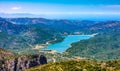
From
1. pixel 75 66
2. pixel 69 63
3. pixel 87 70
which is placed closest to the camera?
pixel 87 70

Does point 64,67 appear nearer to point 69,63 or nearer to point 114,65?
point 69,63

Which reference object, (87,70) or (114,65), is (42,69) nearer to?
(87,70)

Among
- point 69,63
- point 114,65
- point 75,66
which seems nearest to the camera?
point 75,66

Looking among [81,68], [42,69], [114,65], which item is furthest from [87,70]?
[114,65]

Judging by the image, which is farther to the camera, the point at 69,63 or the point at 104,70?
the point at 69,63

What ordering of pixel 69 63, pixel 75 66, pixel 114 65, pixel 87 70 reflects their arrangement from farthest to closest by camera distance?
pixel 114 65 < pixel 69 63 < pixel 75 66 < pixel 87 70

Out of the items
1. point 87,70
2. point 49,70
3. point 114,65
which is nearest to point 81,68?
point 87,70

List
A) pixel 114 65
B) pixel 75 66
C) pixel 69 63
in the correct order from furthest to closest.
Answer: pixel 114 65
pixel 69 63
pixel 75 66

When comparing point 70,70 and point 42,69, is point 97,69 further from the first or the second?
point 42,69

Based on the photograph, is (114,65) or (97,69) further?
(114,65)

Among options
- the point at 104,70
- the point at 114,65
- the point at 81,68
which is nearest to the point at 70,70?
the point at 81,68
